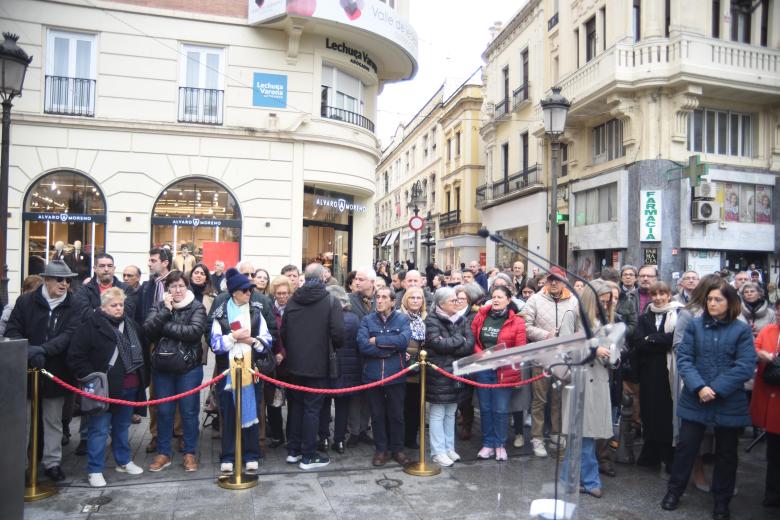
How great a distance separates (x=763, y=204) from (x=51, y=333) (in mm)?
21395

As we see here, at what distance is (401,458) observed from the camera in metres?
6.06

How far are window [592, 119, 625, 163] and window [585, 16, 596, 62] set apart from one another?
8.66 ft

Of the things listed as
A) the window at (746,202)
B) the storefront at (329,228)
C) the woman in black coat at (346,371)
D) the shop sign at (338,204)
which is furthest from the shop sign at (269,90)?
the window at (746,202)

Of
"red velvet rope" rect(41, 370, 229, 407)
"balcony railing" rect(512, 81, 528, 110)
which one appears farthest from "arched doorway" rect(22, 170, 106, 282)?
"balcony railing" rect(512, 81, 528, 110)

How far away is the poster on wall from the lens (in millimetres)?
19516

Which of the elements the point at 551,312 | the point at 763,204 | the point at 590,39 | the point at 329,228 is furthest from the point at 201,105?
the point at 763,204

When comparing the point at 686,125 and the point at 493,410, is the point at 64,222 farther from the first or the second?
the point at 686,125

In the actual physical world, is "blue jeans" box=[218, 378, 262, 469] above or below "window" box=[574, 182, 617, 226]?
below

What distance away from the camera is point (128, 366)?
5.52m

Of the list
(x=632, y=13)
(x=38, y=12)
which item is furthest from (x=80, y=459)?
(x=632, y=13)

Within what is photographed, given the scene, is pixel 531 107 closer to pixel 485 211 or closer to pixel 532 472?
pixel 485 211

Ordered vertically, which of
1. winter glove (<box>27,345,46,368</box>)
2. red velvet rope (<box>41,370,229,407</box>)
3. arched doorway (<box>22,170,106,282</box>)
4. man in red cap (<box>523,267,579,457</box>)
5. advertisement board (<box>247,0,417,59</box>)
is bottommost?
red velvet rope (<box>41,370,229,407</box>)

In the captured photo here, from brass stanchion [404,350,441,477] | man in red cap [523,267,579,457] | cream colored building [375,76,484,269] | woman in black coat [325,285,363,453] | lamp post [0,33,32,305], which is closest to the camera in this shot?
brass stanchion [404,350,441,477]

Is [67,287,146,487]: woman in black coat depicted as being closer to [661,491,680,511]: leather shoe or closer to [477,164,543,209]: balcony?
[661,491,680,511]: leather shoe
